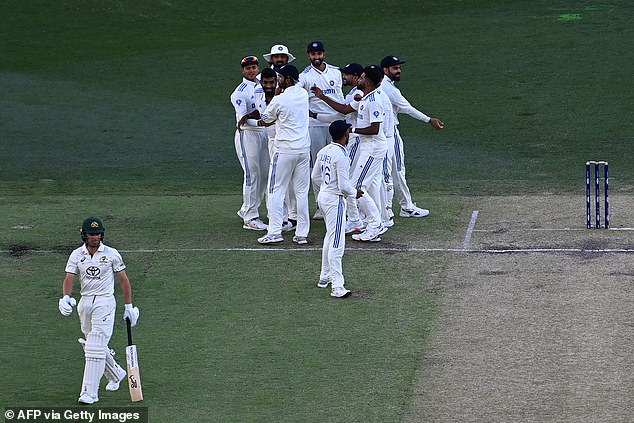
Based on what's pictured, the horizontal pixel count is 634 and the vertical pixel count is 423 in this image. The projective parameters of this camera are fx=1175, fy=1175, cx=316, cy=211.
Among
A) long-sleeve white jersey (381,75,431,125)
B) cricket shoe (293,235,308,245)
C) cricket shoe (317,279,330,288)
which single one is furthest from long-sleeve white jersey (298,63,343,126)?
cricket shoe (317,279,330,288)

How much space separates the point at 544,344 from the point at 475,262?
111 inches

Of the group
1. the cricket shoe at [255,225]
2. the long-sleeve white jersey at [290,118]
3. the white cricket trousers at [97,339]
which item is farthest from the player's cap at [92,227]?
the cricket shoe at [255,225]

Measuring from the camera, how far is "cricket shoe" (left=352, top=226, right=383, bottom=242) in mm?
15602

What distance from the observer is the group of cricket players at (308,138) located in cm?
1526

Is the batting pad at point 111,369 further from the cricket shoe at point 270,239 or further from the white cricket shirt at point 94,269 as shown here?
the cricket shoe at point 270,239

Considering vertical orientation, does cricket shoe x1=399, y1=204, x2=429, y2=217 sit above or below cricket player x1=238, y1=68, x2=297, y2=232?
below

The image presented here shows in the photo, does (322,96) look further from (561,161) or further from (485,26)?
(485,26)

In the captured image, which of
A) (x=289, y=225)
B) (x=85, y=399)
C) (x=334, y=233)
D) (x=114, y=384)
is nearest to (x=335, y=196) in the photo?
(x=334, y=233)

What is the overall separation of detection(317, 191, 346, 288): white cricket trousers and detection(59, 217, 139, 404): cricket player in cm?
306

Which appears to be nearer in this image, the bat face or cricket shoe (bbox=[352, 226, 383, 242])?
the bat face

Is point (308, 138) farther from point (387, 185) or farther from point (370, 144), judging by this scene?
point (387, 185)

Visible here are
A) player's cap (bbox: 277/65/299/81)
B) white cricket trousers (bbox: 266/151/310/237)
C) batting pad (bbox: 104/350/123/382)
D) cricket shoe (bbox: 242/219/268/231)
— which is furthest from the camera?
cricket shoe (bbox: 242/219/268/231)

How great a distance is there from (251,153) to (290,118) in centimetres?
137

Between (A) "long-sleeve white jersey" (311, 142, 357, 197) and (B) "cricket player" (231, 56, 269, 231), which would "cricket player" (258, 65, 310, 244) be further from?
(A) "long-sleeve white jersey" (311, 142, 357, 197)
